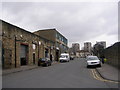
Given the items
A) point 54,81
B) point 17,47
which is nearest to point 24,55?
point 17,47

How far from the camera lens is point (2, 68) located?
69.0 feet

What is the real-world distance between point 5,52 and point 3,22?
3.96 meters

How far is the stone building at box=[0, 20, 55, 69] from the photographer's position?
22059 mm

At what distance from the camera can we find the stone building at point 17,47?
2206cm

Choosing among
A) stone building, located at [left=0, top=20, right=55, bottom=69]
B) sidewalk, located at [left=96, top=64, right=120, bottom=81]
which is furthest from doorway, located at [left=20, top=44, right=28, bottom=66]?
sidewalk, located at [left=96, top=64, right=120, bottom=81]

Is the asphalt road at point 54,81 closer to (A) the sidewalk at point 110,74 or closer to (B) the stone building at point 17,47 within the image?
(A) the sidewalk at point 110,74

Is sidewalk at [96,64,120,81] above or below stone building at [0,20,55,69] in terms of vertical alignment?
below

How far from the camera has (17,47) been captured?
83.8 feet

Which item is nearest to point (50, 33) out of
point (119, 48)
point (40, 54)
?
point (40, 54)

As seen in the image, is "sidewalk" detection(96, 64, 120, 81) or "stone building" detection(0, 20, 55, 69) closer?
"sidewalk" detection(96, 64, 120, 81)

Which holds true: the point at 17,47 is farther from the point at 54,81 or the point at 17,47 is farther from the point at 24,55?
the point at 54,81

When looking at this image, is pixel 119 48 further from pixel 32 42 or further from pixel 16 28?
pixel 32 42

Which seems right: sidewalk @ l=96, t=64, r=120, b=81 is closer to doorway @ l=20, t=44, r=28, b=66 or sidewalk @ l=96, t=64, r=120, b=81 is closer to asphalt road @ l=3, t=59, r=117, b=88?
asphalt road @ l=3, t=59, r=117, b=88

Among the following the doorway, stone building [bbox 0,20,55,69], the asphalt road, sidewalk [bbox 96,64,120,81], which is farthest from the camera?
the doorway
